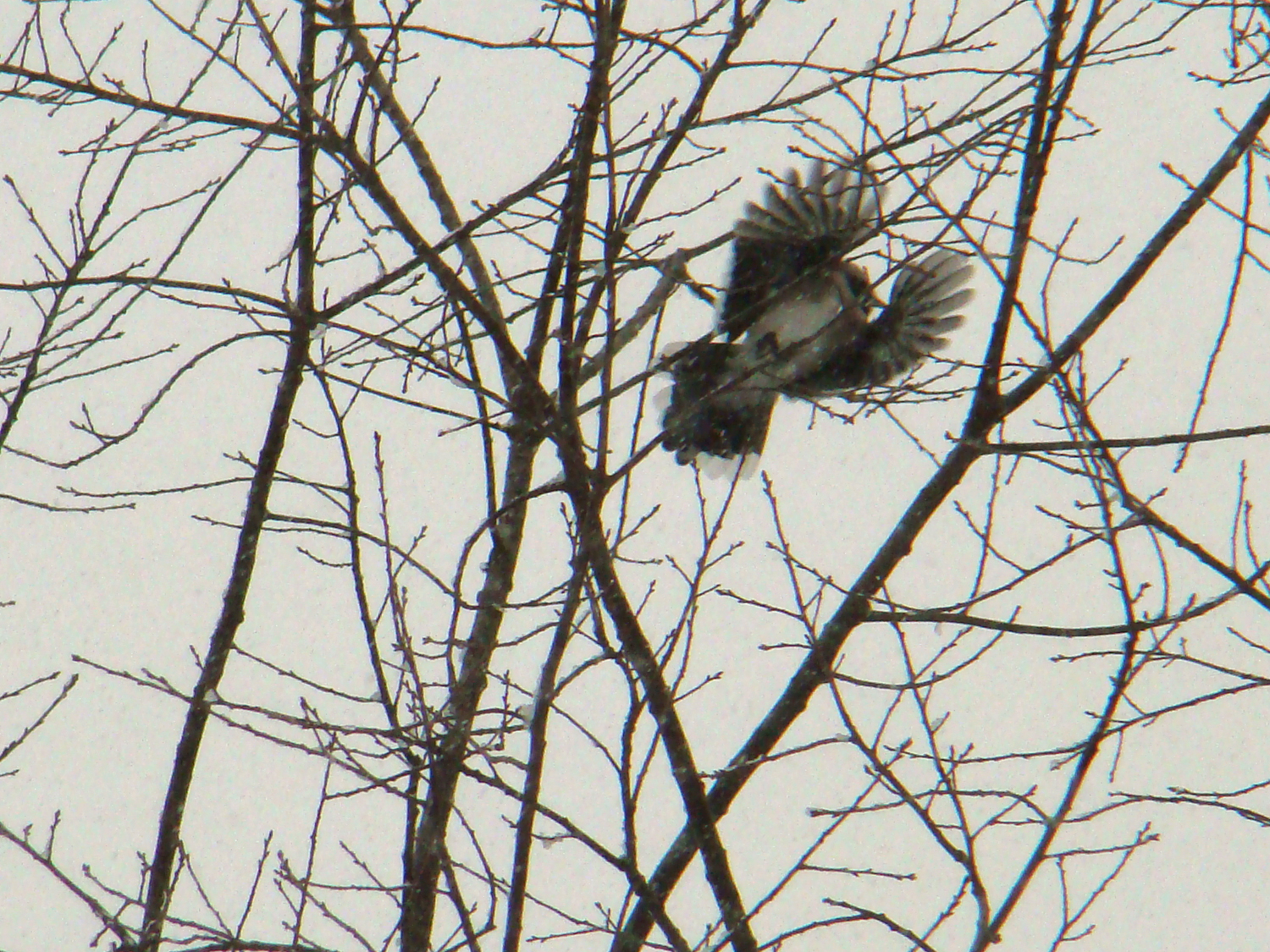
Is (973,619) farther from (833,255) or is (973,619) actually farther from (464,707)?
(464,707)

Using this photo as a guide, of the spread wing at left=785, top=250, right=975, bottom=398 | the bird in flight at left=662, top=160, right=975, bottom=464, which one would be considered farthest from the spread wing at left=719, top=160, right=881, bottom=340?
the spread wing at left=785, top=250, right=975, bottom=398

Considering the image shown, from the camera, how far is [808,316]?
4.55 m

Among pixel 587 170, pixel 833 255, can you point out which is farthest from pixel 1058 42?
pixel 587 170

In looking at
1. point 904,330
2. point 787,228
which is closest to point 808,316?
point 904,330

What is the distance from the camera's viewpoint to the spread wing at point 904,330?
13.5 ft

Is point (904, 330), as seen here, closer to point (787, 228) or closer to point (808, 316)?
point (808, 316)

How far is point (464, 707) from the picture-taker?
9.70ft

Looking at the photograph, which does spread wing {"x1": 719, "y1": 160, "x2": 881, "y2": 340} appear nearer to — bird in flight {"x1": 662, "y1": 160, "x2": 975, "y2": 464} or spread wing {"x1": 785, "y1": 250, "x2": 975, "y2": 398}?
bird in flight {"x1": 662, "y1": 160, "x2": 975, "y2": 464}

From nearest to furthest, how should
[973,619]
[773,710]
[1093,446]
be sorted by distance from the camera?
[1093,446], [973,619], [773,710]

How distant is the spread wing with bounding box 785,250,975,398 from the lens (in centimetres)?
412

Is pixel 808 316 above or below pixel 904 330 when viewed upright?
above

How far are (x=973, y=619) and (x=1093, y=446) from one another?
1.58 ft

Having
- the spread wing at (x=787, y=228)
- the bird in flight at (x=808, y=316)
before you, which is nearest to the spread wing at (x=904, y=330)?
the bird in flight at (x=808, y=316)

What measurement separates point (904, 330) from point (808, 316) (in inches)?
13.6
